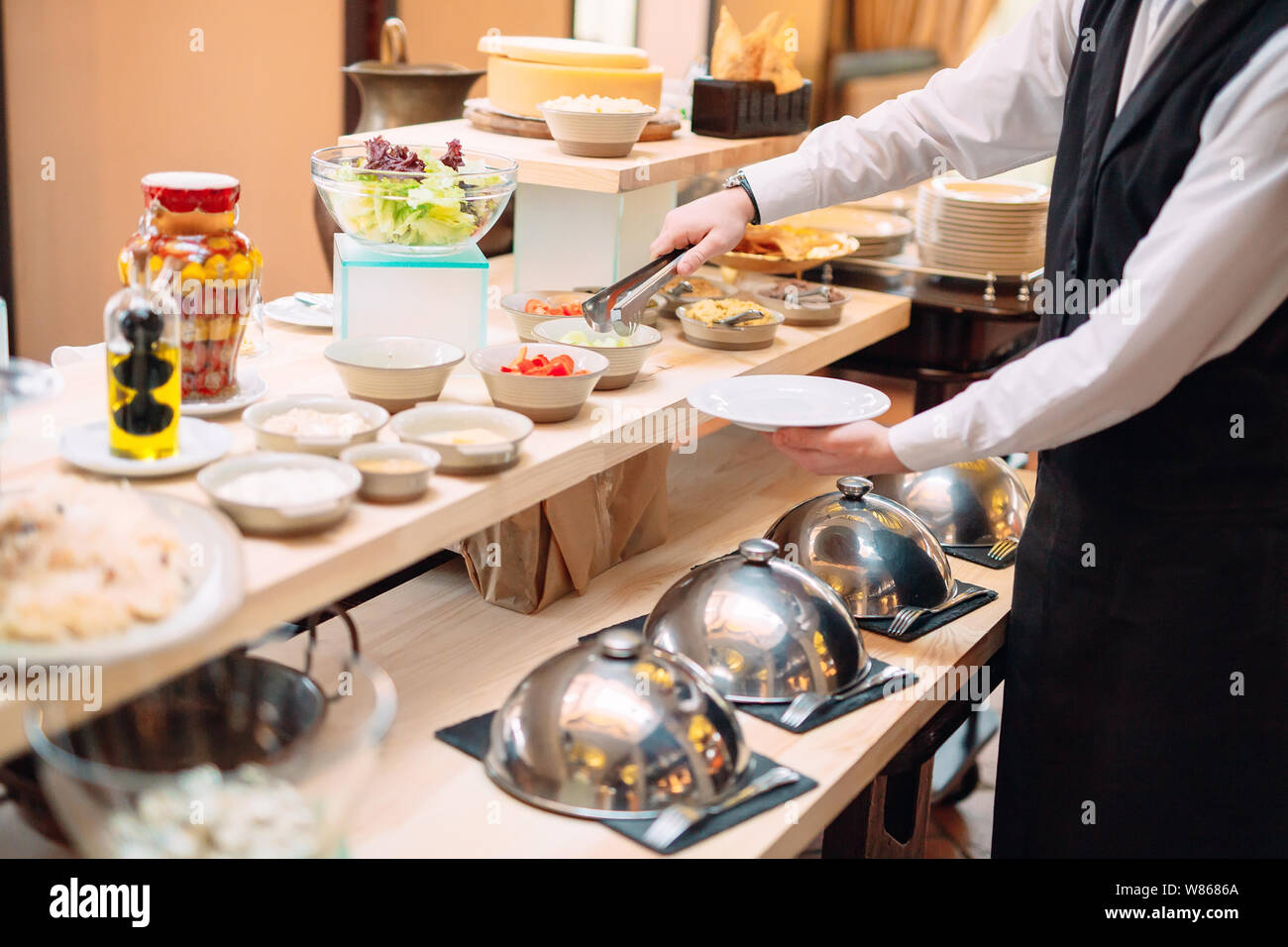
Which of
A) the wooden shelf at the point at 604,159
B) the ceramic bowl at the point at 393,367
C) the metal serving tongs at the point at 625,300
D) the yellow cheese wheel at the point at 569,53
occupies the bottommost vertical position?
the ceramic bowl at the point at 393,367

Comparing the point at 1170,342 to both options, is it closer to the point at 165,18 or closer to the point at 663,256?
the point at 663,256

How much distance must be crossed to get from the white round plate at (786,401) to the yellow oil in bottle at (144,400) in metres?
0.78

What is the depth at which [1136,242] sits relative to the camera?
1852 mm

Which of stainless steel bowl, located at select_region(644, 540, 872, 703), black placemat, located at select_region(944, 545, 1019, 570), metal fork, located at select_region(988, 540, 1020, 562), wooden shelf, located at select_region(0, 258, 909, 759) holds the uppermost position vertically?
wooden shelf, located at select_region(0, 258, 909, 759)

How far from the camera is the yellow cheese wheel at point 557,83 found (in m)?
2.49

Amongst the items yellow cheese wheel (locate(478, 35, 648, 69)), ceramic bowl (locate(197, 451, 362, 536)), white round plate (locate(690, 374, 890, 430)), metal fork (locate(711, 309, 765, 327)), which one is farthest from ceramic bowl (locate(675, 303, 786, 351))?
ceramic bowl (locate(197, 451, 362, 536))

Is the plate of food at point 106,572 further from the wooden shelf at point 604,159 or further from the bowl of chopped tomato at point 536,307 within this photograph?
the wooden shelf at point 604,159

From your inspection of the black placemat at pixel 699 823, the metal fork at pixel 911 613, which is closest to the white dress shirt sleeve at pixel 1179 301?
the metal fork at pixel 911 613

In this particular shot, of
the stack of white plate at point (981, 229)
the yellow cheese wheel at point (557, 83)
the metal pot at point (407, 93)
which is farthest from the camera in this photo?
the metal pot at point (407, 93)

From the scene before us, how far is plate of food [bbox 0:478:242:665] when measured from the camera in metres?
1.21

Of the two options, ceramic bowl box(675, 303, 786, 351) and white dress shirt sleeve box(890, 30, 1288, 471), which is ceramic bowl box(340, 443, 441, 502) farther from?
ceramic bowl box(675, 303, 786, 351)

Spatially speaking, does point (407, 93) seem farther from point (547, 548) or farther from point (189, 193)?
point (189, 193)

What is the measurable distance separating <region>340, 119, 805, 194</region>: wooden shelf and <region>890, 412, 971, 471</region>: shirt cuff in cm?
73

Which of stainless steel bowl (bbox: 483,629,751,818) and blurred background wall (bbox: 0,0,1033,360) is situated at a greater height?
blurred background wall (bbox: 0,0,1033,360)
